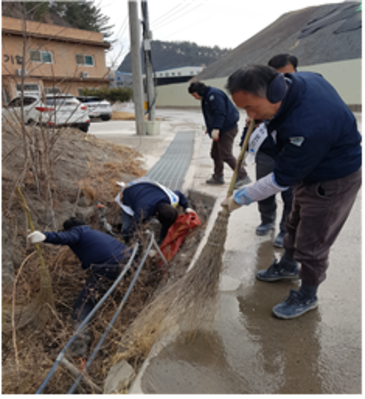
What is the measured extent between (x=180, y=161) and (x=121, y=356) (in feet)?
17.0

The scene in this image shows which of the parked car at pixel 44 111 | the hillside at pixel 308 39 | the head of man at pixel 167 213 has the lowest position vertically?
the head of man at pixel 167 213

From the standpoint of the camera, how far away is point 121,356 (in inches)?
71.1

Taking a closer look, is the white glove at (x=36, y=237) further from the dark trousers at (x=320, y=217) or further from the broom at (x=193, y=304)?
the dark trousers at (x=320, y=217)

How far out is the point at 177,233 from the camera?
351 cm

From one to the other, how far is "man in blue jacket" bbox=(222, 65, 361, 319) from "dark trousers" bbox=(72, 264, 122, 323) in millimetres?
1508

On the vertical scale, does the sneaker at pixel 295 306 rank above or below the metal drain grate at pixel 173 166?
below

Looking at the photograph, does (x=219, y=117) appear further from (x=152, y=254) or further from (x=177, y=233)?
(x=152, y=254)

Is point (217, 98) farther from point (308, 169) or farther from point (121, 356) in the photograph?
point (121, 356)

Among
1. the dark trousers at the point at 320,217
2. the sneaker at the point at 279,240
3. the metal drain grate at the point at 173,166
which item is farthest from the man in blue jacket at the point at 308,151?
the metal drain grate at the point at 173,166

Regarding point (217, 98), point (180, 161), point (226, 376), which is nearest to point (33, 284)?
point (226, 376)

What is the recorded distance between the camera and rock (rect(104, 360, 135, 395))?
162 cm

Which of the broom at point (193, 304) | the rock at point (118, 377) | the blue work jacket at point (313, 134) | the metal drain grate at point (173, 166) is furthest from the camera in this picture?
the metal drain grate at point (173, 166)

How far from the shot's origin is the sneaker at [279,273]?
2334mm

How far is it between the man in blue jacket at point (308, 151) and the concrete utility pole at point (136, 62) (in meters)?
8.94
